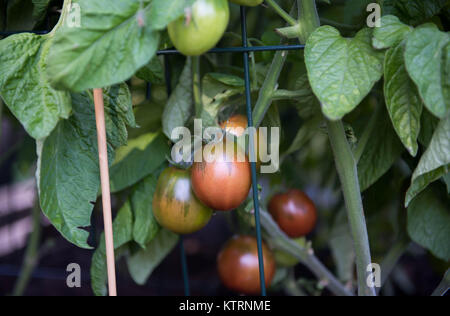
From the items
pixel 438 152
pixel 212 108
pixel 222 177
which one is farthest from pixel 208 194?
pixel 438 152

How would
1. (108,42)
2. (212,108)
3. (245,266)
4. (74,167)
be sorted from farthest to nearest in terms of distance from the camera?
1. (245,266)
2. (212,108)
3. (74,167)
4. (108,42)

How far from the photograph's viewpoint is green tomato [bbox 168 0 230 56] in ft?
1.32

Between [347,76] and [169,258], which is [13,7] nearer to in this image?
[347,76]

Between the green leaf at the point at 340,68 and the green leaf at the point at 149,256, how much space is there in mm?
416

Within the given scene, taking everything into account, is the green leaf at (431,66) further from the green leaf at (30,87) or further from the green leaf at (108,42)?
the green leaf at (30,87)

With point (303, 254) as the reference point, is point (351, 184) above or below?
above

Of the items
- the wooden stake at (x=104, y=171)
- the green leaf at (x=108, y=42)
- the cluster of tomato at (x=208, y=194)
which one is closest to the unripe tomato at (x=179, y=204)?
the cluster of tomato at (x=208, y=194)

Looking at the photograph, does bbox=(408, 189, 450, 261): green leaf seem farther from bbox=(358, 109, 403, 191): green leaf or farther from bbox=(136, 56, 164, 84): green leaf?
bbox=(136, 56, 164, 84): green leaf

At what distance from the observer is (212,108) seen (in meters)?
0.61

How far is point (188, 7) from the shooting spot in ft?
1.29

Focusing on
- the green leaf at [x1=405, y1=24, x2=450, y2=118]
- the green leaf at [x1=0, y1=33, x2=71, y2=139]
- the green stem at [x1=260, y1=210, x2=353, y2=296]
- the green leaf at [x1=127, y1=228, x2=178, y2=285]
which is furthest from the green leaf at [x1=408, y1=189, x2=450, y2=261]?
the green leaf at [x1=0, y1=33, x2=71, y2=139]

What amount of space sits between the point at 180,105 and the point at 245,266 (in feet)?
0.94

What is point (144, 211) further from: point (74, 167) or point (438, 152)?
point (438, 152)

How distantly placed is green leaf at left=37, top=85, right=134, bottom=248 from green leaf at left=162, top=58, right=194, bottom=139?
0.13 meters
